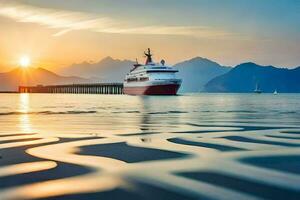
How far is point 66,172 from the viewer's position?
1137 cm

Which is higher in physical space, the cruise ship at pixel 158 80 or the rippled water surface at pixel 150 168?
the cruise ship at pixel 158 80

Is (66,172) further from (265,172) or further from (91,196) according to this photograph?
(265,172)

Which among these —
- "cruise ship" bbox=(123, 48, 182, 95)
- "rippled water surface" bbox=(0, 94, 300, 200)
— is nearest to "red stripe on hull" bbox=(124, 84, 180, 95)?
"cruise ship" bbox=(123, 48, 182, 95)

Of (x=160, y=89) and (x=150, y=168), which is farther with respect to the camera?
(x=160, y=89)

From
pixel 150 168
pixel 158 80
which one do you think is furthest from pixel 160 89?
pixel 150 168

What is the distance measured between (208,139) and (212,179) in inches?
357

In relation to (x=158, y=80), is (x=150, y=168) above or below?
below

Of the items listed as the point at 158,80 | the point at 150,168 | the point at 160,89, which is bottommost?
the point at 150,168

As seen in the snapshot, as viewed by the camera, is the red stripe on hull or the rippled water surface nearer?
the rippled water surface

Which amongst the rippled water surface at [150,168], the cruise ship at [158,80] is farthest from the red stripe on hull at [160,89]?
the rippled water surface at [150,168]

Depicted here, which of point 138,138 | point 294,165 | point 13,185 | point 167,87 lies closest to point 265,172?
point 294,165

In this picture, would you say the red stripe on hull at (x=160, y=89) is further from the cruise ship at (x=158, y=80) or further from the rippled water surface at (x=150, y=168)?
the rippled water surface at (x=150, y=168)

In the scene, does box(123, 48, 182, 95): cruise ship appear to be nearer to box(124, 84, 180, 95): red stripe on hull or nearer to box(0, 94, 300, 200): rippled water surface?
box(124, 84, 180, 95): red stripe on hull

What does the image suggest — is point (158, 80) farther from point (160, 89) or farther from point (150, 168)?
point (150, 168)
